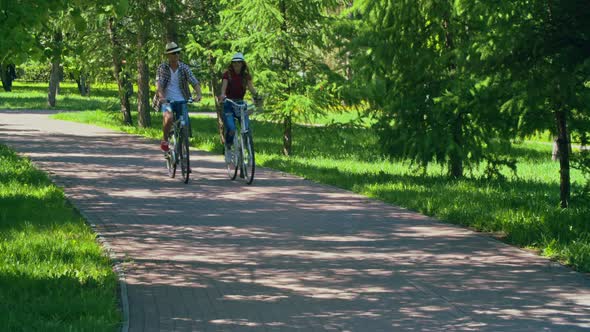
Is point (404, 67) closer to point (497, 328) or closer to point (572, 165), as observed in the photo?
point (572, 165)

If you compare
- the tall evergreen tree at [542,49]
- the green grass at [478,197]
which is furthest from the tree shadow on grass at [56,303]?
the tall evergreen tree at [542,49]

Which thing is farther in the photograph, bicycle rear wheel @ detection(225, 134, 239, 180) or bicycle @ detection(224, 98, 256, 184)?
bicycle rear wheel @ detection(225, 134, 239, 180)

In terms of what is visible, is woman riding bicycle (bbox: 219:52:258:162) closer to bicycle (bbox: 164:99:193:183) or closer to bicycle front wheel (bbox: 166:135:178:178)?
bicycle (bbox: 164:99:193:183)

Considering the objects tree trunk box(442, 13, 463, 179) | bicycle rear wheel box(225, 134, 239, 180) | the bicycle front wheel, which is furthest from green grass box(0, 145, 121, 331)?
tree trunk box(442, 13, 463, 179)

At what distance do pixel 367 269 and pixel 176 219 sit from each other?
3.40 m

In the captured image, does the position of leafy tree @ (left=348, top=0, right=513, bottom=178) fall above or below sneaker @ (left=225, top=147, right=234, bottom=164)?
above

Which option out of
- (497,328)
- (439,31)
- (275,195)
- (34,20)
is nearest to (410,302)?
(497,328)

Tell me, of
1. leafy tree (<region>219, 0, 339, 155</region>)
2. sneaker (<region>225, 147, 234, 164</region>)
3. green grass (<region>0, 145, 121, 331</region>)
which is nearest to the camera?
green grass (<region>0, 145, 121, 331</region>)

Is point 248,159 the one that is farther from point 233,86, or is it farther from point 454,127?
point 454,127

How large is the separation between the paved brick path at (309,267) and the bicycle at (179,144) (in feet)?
1.58

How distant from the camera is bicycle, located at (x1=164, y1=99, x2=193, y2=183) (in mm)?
15102

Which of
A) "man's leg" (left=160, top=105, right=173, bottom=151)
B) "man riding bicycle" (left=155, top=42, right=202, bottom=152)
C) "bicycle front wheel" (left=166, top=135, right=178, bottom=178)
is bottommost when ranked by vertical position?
"bicycle front wheel" (left=166, top=135, right=178, bottom=178)

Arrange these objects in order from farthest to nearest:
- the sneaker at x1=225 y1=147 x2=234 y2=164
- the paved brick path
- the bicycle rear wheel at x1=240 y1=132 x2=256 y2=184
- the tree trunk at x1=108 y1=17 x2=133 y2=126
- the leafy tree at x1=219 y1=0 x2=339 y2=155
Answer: the tree trunk at x1=108 y1=17 x2=133 y2=126 < the leafy tree at x1=219 y1=0 x2=339 y2=155 < the sneaker at x1=225 y1=147 x2=234 y2=164 < the bicycle rear wheel at x1=240 y1=132 x2=256 y2=184 < the paved brick path

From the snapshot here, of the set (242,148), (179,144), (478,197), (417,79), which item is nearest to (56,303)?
(478,197)
